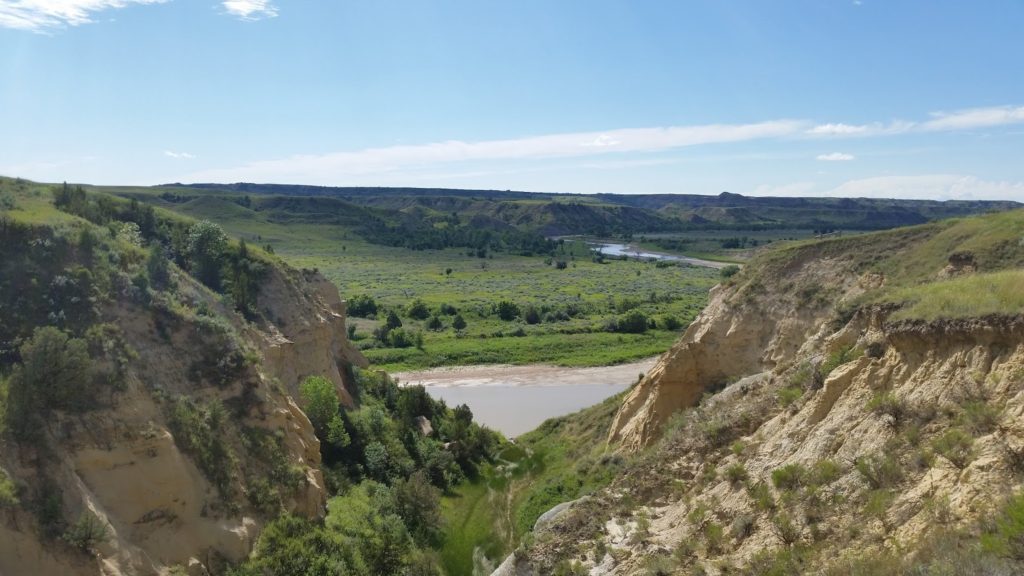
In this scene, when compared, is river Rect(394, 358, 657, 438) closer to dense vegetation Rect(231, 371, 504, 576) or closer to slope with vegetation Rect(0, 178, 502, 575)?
dense vegetation Rect(231, 371, 504, 576)

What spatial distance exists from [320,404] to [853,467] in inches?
884

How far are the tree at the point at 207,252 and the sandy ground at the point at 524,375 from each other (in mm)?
23734

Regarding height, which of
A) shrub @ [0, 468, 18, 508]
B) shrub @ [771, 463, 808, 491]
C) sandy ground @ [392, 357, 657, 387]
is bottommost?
sandy ground @ [392, 357, 657, 387]

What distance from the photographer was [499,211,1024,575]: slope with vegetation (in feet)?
35.8

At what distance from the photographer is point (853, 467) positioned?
13.3 m

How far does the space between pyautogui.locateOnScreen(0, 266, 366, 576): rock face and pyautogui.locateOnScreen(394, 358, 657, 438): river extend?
20.9 meters

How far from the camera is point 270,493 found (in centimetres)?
2148

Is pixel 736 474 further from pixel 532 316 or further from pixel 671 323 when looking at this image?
pixel 532 316

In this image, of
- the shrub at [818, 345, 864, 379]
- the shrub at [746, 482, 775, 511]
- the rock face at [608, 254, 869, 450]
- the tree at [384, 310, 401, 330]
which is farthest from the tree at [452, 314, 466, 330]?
the shrub at [746, 482, 775, 511]

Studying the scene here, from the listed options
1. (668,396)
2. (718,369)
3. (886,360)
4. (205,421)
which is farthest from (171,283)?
(886,360)

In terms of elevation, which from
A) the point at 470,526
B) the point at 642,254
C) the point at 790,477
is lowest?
the point at 470,526

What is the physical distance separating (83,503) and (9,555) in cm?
199

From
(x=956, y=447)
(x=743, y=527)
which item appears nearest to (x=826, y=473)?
(x=743, y=527)

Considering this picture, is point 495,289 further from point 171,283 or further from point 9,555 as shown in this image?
point 9,555
